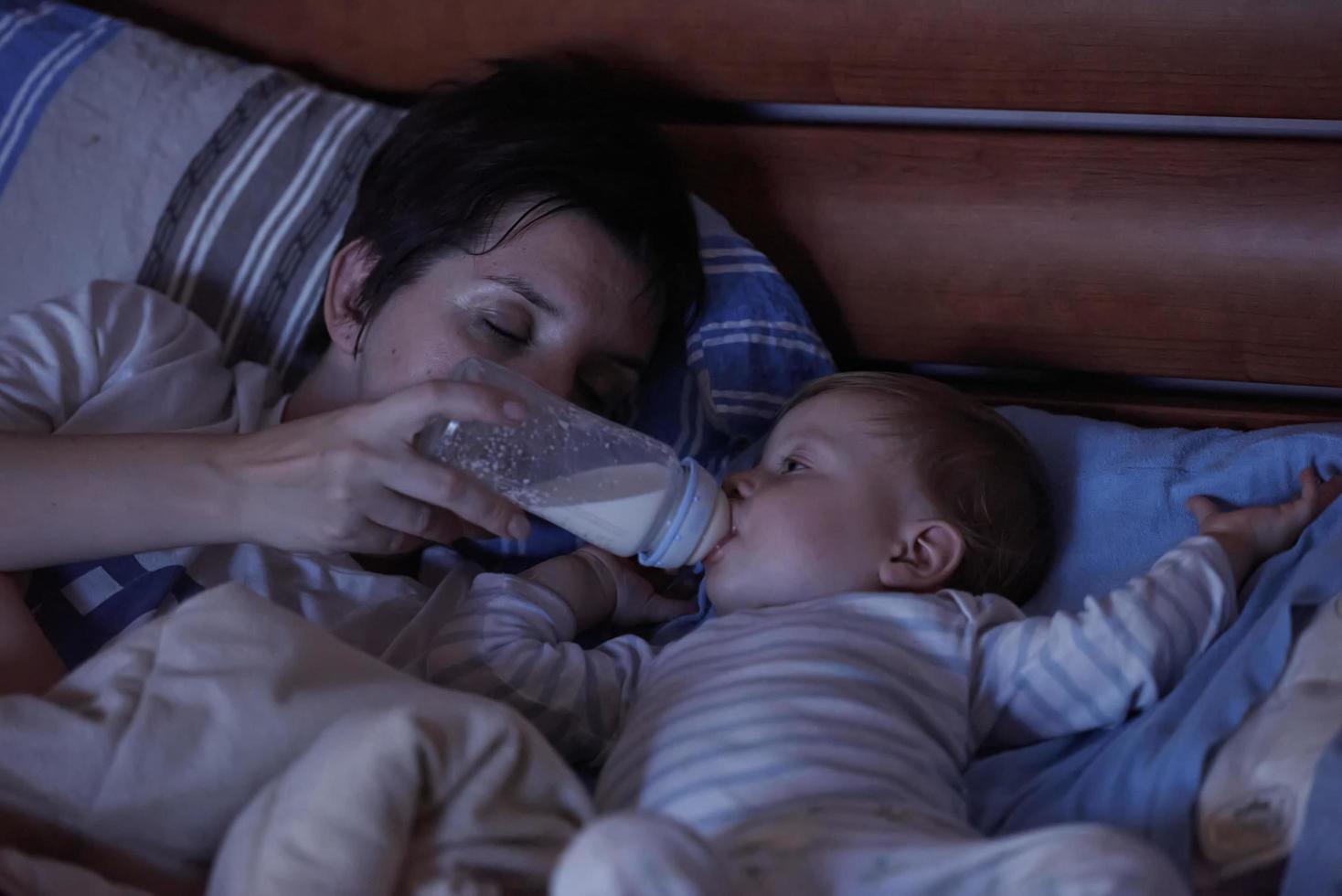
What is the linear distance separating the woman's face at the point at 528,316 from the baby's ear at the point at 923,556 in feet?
1.19

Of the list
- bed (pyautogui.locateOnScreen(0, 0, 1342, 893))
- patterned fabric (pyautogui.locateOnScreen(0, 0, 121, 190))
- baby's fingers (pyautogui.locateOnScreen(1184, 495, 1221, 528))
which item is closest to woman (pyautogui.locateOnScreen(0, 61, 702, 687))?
bed (pyautogui.locateOnScreen(0, 0, 1342, 893))

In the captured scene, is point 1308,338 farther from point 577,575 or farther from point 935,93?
point 577,575

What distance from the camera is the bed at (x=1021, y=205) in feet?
4.74

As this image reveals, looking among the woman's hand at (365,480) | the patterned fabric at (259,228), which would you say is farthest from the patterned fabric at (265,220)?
the woman's hand at (365,480)

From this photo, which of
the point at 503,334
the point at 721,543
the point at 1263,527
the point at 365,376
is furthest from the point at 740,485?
the point at 1263,527

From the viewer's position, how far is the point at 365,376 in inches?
51.7

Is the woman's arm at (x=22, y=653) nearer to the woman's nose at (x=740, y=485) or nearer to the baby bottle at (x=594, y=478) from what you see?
the baby bottle at (x=594, y=478)

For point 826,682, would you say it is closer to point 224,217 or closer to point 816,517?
point 816,517

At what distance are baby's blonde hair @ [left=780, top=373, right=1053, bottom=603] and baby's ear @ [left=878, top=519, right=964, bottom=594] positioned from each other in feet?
0.06

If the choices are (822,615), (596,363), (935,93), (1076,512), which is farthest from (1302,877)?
(935,93)

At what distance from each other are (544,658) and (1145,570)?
64 centimetres

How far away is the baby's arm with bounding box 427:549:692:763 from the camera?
46.1 inches

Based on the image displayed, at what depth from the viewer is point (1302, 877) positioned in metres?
0.88

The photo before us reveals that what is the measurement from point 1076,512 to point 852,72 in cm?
63
